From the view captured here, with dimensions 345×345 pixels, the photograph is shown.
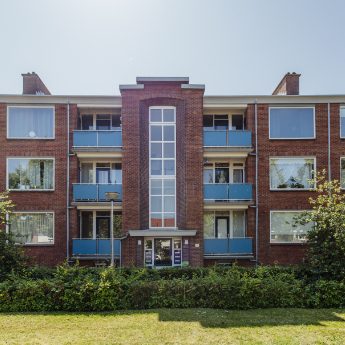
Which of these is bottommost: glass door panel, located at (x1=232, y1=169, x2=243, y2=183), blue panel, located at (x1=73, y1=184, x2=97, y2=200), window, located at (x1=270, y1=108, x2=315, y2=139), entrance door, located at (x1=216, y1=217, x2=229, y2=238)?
entrance door, located at (x1=216, y1=217, x2=229, y2=238)

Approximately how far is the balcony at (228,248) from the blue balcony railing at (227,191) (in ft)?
7.46

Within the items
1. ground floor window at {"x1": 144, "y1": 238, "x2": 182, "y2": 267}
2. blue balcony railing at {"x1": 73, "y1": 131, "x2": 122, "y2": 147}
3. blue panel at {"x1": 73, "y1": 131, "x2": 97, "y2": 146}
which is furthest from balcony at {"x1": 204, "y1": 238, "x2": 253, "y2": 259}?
blue panel at {"x1": 73, "y1": 131, "x2": 97, "y2": 146}

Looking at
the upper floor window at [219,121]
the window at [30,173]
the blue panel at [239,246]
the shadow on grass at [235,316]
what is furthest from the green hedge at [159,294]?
the upper floor window at [219,121]

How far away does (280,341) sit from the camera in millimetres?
6383

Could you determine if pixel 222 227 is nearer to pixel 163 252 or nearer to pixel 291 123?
pixel 163 252

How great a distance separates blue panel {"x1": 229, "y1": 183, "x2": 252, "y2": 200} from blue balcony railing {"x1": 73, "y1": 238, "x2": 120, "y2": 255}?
7014 millimetres

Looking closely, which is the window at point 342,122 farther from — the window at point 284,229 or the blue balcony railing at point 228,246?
the blue balcony railing at point 228,246

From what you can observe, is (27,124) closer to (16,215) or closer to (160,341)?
(16,215)

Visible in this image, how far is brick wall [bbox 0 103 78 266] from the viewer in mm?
15258

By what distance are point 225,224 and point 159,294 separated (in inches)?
329

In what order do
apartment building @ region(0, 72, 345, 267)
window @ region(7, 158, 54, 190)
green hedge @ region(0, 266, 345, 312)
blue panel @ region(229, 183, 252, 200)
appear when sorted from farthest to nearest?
1. window @ region(7, 158, 54, 190)
2. blue panel @ region(229, 183, 252, 200)
3. apartment building @ region(0, 72, 345, 267)
4. green hedge @ region(0, 266, 345, 312)

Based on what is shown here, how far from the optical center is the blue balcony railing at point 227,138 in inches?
618

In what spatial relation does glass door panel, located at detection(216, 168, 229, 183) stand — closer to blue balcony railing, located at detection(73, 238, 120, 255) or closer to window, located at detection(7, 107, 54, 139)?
blue balcony railing, located at detection(73, 238, 120, 255)

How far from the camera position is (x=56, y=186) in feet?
51.2
